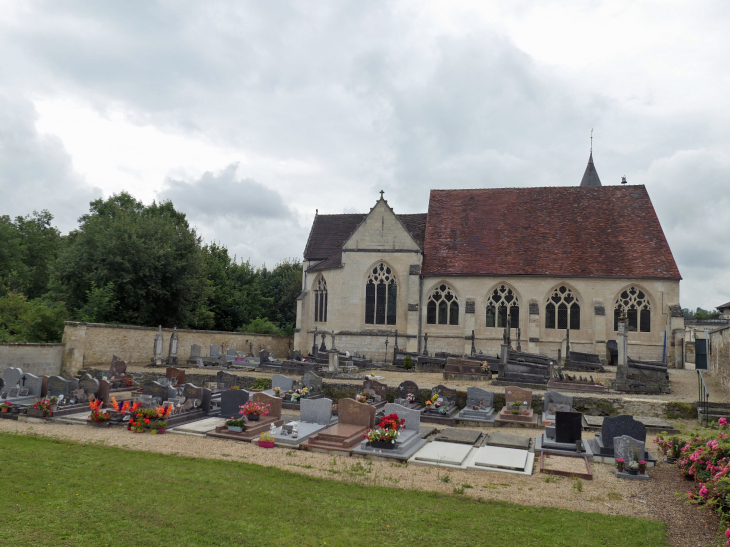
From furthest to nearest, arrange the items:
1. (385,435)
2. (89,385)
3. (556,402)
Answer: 1. (89,385)
2. (556,402)
3. (385,435)

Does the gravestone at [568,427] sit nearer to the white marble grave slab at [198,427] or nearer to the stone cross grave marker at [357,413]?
the stone cross grave marker at [357,413]

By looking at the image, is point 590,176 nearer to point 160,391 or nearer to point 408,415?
point 408,415

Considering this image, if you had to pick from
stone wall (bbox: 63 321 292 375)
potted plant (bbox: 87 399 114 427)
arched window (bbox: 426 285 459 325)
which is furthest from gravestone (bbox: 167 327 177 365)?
arched window (bbox: 426 285 459 325)

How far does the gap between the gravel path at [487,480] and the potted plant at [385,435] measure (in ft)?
2.06

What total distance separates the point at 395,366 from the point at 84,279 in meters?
19.4

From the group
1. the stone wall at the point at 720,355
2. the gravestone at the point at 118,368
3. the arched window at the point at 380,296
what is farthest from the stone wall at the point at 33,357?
the stone wall at the point at 720,355

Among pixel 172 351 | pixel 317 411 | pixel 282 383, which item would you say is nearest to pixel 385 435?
pixel 317 411

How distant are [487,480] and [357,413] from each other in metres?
4.66

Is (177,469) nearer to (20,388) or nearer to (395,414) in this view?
(395,414)

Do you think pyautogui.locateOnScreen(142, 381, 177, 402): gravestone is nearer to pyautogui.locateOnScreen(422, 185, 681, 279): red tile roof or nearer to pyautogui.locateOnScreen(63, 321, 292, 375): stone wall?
pyautogui.locateOnScreen(63, 321, 292, 375): stone wall

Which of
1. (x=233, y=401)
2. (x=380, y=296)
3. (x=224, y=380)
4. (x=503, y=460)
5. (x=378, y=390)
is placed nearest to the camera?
(x=503, y=460)

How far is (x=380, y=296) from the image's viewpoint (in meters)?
32.4

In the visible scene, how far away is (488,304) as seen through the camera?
31438 millimetres

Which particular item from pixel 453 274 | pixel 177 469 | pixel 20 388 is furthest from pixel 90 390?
pixel 453 274
